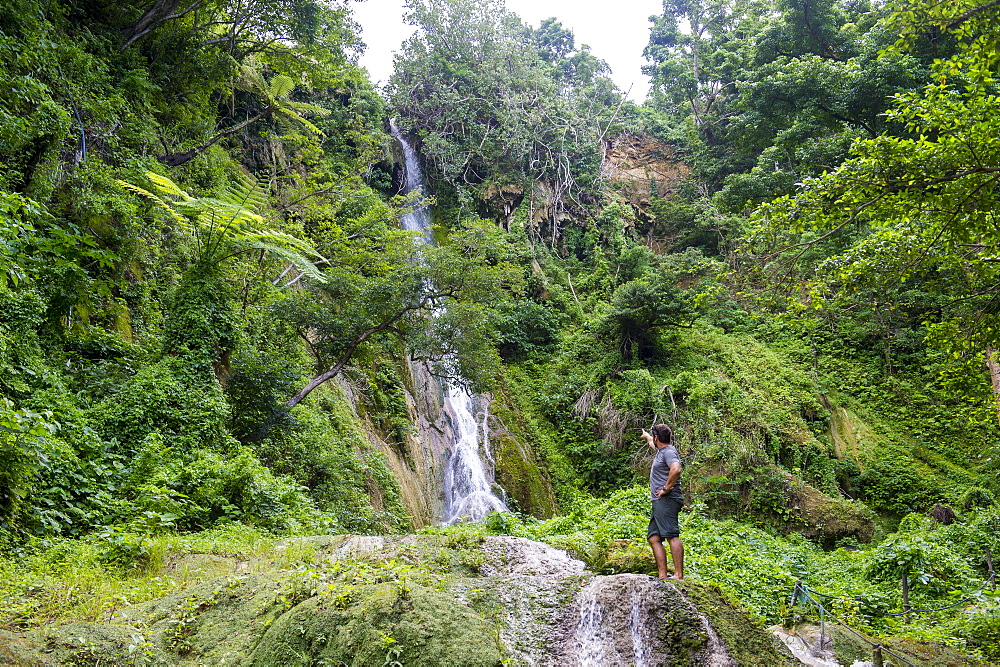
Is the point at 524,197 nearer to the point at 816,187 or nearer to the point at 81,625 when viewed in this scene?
the point at 816,187

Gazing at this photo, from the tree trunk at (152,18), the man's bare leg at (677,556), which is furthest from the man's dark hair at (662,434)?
the tree trunk at (152,18)

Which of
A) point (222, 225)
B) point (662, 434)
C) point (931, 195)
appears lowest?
point (662, 434)

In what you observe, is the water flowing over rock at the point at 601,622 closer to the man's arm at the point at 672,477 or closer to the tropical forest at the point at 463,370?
the tropical forest at the point at 463,370

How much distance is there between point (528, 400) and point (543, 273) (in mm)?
5727

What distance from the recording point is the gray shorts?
15.8 ft

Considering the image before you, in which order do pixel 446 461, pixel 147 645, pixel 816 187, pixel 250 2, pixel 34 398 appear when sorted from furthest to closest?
pixel 446 461
pixel 250 2
pixel 816 187
pixel 34 398
pixel 147 645

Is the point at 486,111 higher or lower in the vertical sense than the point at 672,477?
higher

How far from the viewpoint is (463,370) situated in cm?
1033

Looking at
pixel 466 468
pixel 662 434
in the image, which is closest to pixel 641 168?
pixel 466 468

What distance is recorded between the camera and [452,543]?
18.9 ft

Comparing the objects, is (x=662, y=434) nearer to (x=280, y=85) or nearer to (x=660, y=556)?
(x=660, y=556)

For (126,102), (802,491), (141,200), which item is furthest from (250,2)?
(802,491)

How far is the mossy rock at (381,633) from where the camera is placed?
3.04m

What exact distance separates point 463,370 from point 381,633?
7.29m
